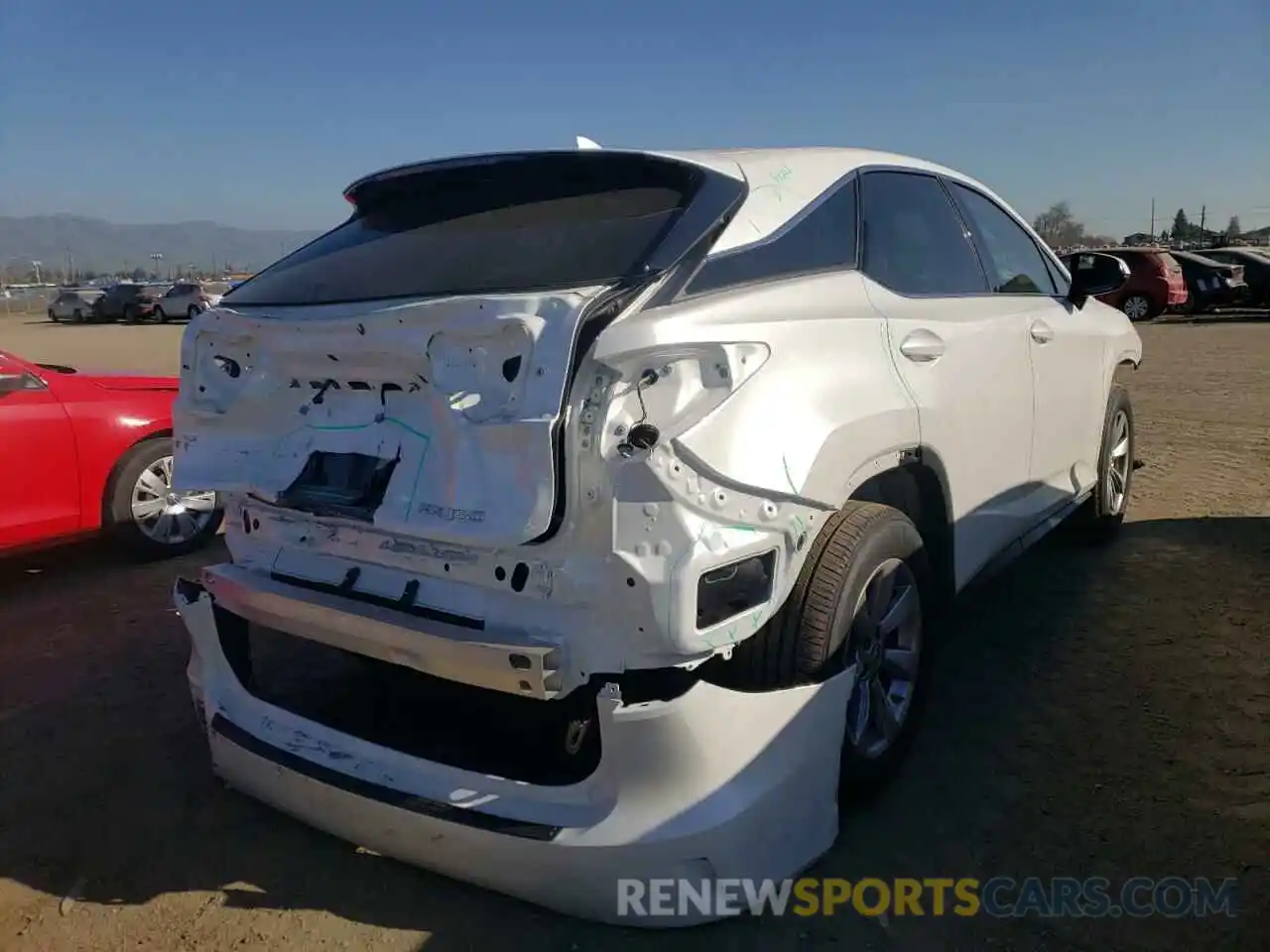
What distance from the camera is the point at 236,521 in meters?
2.94

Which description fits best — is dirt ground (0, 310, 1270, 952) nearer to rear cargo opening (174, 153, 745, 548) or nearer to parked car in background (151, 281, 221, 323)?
rear cargo opening (174, 153, 745, 548)

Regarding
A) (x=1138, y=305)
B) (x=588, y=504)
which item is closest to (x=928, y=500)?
(x=588, y=504)

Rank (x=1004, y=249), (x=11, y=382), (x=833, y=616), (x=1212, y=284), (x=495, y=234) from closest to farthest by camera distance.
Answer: (x=833, y=616) < (x=495, y=234) < (x=1004, y=249) < (x=11, y=382) < (x=1212, y=284)

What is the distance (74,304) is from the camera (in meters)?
38.1

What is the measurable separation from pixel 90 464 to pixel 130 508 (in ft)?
1.02

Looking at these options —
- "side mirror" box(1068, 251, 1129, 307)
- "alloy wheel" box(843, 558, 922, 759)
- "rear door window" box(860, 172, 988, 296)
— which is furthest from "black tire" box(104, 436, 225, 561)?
"side mirror" box(1068, 251, 1129, 307)

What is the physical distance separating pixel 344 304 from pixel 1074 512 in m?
3.97

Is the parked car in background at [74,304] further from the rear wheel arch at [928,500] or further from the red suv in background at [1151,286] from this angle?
the rear wheel arch at [928,500]

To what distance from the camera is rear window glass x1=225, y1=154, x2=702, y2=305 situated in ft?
8.25

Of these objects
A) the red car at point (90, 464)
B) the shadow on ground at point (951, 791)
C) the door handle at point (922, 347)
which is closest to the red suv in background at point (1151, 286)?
the shadow on ground at point (951, 791)

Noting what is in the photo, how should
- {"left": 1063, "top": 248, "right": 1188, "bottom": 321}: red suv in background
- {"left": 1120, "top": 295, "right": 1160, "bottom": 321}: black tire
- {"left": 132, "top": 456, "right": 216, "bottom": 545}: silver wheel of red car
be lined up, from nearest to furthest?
{"left": 132, "top": 456, "right": 216, "bottom": 545}: silver wheel of red car < {"left": 1063, "top": 248, "right": 1188, "bottom": 321}: red suv in background < {"left": 1120, "top": 295, "right": 1160, "bottom": 321}: black tire

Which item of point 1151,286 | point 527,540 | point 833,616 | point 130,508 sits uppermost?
point 1151,286

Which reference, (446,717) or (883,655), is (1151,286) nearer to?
(883,655)

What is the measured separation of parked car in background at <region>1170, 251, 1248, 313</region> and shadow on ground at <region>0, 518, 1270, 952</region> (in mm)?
20316
